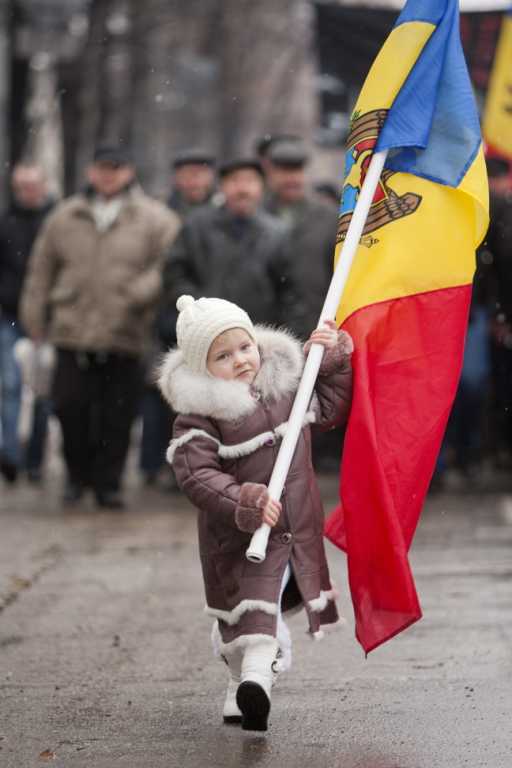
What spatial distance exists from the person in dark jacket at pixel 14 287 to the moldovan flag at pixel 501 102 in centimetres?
329

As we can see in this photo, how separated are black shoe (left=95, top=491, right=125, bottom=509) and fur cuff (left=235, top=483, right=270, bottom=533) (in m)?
6.44

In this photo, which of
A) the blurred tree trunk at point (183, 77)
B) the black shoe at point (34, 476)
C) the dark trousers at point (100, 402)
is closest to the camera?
the dark trousers at point (100, 402)

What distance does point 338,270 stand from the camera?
6.03 meters

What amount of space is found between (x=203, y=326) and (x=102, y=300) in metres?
6.16

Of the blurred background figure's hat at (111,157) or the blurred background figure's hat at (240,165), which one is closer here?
the blurred background figure's hat at (240,165)

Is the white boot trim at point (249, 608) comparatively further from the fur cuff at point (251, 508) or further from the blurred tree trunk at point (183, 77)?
the blurred tree trunk at point (183, 77)

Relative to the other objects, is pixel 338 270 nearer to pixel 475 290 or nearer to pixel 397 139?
pixel 397 139

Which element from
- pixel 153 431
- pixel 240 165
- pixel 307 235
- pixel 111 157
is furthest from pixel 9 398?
pixel 240 165

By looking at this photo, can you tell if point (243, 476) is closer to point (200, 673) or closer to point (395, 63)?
point (200, 673)

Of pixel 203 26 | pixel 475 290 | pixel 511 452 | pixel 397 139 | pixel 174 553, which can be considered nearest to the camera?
pixel 397 139

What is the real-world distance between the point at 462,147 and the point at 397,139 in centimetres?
23

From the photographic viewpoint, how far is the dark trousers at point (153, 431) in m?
13.4

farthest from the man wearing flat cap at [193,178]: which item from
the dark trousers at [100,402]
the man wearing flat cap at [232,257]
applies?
the dark trousers at [100,402]

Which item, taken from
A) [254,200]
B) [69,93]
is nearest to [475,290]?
[254,200]
